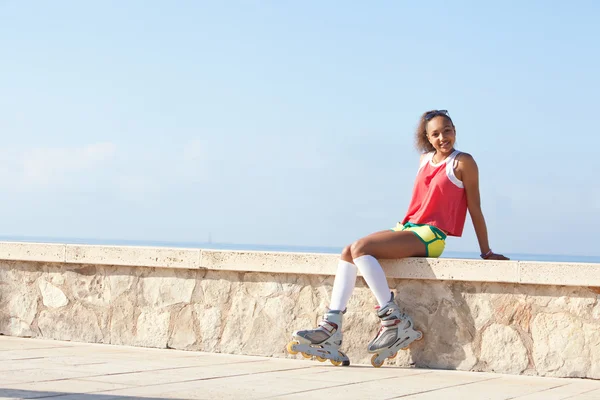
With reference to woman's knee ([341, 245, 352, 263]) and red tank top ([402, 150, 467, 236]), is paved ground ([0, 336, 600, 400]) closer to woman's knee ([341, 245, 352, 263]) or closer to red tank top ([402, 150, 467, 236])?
woman's knee ([341, 245, 352, 263])

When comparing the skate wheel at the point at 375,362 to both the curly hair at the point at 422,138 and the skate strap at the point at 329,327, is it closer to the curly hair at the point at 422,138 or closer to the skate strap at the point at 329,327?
the skate strap at the point at 329,327

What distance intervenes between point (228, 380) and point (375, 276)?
44.6 inches

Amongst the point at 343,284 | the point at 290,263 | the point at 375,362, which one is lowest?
the point at 375,362

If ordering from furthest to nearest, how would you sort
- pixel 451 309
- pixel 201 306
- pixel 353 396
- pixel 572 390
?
1. pixel 201 306
2. pixel 451 309
3. pixel 572 390
4. pixel 353 396

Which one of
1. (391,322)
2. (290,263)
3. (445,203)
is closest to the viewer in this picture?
(391,322)

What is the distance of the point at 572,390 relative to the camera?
4.41m

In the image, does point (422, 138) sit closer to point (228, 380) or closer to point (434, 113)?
point (434, 113)

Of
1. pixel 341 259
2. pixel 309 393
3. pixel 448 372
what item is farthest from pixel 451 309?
pixel 309 393

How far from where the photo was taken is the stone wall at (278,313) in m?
4.94

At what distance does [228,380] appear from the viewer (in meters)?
4.41

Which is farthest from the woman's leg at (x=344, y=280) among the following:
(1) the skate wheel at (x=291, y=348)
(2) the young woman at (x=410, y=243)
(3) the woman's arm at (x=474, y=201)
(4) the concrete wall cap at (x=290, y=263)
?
(3) the woman's arm at (x=474, y=201)

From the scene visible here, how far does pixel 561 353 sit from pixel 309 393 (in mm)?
1645

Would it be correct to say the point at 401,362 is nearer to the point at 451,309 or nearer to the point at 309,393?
the point at 451,309

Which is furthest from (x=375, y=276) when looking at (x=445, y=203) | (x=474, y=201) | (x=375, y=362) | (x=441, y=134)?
(x=441, y=134)
